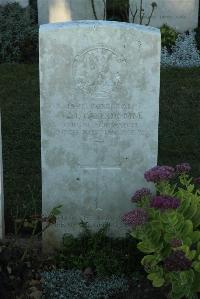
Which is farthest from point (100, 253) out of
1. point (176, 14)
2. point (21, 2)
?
point (176, 14)

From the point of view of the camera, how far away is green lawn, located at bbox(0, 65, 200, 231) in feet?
19.1

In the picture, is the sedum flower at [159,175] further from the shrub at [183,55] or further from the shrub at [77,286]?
the shrub at [183,55]

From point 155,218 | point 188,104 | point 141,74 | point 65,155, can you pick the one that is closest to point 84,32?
point 141,74

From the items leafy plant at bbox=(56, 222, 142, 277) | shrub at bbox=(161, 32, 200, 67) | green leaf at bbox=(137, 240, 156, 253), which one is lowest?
leafy plant at bbox=(56, 222, 142, 277)

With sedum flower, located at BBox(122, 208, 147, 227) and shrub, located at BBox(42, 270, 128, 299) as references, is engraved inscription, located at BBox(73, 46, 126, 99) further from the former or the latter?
shrub, located at BBox(42, 270, 128, 299)

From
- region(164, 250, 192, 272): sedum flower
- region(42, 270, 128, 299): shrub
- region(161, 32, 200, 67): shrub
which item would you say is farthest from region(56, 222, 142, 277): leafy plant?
region(161, 32, 200, 67): shrub

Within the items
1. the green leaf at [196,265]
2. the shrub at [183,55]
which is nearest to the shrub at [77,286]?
the green leaf at [196,265]

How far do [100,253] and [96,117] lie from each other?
90 centimetres

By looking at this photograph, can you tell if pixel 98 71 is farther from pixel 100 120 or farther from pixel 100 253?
pixel 100 253

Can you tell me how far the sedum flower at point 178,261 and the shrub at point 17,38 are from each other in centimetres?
762

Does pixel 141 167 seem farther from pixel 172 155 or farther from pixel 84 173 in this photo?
pixel 172 155

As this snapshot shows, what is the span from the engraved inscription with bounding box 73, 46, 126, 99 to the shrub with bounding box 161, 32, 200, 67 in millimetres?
5977

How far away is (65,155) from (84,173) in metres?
0.19

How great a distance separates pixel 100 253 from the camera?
4316 millimetres
